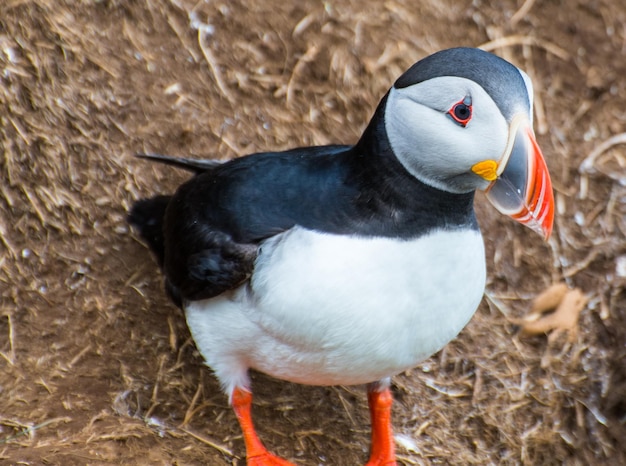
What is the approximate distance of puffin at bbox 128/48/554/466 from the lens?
282cm

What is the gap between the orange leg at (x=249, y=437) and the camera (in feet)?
12.5

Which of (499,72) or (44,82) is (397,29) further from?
(499,72)

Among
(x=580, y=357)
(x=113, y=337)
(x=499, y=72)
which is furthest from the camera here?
(x=580, y=357)

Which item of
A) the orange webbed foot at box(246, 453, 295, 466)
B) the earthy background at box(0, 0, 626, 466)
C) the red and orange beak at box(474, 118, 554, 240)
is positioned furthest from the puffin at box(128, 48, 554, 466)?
the earthy background at box(0, 0, 626, 466)

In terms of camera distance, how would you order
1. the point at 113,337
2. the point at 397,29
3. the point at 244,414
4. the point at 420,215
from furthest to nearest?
the point at 397,29 < the point at 113,337 < the point at 244,414 < the point at 420,215

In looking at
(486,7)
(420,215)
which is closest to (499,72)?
(420,215)

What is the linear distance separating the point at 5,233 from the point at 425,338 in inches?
88.5

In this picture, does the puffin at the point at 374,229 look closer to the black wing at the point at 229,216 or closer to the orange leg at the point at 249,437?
the black wing at the point at 229,216

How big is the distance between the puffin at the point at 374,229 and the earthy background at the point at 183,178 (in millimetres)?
724

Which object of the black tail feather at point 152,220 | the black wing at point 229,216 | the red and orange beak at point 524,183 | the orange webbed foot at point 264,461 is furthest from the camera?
the black tail feather at point 152,220

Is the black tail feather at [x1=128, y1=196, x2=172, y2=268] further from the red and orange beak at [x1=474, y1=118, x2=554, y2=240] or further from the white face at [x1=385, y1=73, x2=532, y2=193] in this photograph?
the red and orange beak at [x1=474, y1=118, x2=554, y2=240]

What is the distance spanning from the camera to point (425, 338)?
3.21 m

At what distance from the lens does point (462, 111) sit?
9.16 ft

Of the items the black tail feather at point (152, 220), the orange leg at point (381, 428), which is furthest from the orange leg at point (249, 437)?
the black tail feather at point (152, 220)
